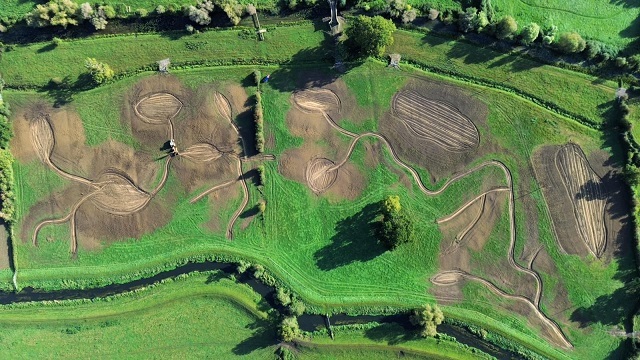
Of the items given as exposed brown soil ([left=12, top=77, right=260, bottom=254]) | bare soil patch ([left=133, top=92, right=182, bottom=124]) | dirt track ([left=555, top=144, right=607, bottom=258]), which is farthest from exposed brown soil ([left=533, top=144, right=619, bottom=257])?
bare soil patch ([left=133, top=92, right=182, bottom=124])

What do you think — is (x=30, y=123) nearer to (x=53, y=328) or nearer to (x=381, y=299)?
(x=53, y=328)

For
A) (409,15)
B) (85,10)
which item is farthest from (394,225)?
(85,10)

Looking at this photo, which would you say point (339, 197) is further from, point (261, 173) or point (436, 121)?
point (436, 121)

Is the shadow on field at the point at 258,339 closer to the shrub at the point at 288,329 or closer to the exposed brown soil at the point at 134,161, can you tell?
the shrub at the point at 288,329

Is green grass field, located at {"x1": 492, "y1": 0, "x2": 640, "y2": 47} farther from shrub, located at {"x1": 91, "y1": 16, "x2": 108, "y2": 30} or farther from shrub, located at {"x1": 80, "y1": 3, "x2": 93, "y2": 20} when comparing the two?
shrub, located at {"x1": 80, "y1": 3, "x2": 93, "y2": 20}

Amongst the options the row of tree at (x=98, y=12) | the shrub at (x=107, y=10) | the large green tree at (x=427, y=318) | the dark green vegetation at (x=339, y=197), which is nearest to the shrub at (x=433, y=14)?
the dark green vegetation at (x=339, y=197)

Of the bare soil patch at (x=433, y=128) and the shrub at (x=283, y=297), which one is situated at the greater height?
the bare soil patch at (x=433, y=128)
